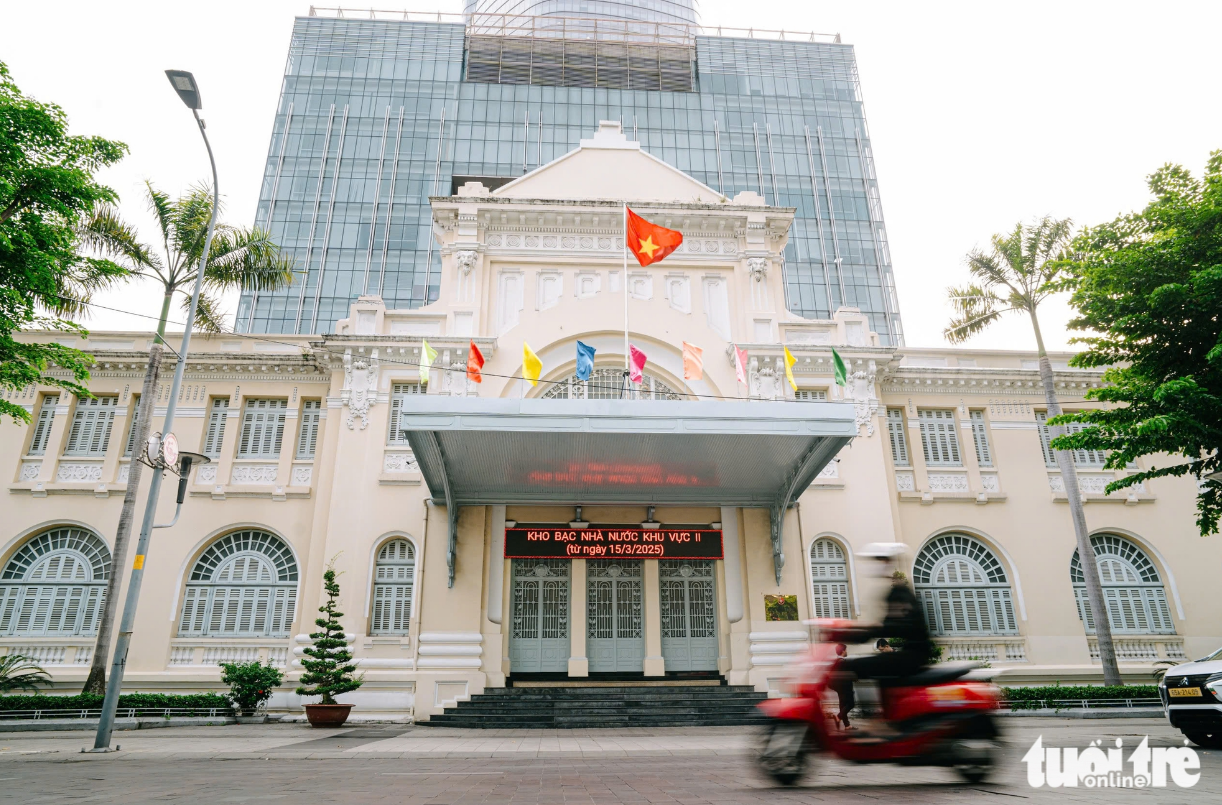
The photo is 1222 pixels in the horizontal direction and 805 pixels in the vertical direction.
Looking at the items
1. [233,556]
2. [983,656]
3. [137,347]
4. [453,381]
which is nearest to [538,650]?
[453,381]

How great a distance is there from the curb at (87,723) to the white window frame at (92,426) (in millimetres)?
7368

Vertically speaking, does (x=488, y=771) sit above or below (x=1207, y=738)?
below

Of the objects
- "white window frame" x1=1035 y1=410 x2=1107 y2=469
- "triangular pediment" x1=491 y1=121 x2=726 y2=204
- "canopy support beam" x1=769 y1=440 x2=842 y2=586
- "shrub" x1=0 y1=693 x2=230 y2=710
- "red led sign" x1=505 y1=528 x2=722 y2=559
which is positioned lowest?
"shrub" x1=0 y1=693 x2=230 y2=710

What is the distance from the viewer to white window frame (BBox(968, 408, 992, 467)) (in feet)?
69.9

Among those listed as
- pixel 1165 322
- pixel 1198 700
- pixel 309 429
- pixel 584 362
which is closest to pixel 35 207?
pixel 309 429

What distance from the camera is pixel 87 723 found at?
50.2 ft

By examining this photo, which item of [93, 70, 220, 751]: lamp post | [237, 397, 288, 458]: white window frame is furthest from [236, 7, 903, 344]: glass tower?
[93, 70, 220, 751]: lamp post

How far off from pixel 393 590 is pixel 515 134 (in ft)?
157

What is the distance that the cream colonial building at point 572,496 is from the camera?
17672mm

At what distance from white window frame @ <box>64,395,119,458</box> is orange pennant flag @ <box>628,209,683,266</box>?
15724 millimetres

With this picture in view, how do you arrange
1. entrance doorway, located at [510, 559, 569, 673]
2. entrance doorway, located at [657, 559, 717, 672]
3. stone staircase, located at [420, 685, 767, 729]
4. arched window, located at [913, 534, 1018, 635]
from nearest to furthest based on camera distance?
stone staircase, located at [420, 685, 767, 729], entrance doorway, located at [510, 559, 569, 673], entrance doorway, located at [657, 559, 717, 672], arched window, located at [913, 534, 1018, 635]

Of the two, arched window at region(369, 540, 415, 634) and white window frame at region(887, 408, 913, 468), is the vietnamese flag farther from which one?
arched window at region(369, 540, 415, 634)

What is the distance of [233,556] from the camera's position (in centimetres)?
1939

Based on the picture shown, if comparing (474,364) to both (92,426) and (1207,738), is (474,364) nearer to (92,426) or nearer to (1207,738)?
(92,426)
